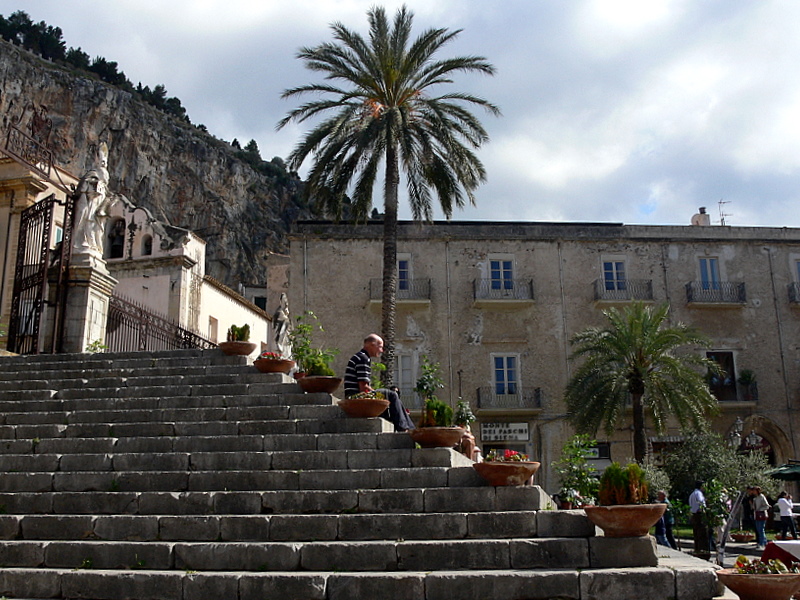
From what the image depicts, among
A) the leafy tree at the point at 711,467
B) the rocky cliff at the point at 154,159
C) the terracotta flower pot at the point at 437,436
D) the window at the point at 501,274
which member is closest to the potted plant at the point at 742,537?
the leafy tree at the point at 711,467

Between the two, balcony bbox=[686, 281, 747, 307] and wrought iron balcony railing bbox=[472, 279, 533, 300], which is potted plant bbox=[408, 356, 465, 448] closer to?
wrought iron balcony railing bbox=[472, 279, 533, 300]

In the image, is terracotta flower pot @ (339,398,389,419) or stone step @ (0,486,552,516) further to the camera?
terracotta flower pot @ (339,398,389,419)

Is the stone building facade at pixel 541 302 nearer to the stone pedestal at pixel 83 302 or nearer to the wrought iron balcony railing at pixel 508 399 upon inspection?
the wrought iron balcony railing at pixel 508 399

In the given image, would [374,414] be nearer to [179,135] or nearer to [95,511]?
[95,511]

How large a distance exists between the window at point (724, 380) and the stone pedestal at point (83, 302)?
979 inches

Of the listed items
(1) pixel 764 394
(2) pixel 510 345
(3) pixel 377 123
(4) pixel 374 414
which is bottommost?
(4) pixel 374 414

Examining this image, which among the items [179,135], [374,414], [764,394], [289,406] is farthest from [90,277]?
[179,135]

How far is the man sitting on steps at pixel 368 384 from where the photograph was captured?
1038 centimetres

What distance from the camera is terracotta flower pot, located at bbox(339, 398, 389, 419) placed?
967 centimetres

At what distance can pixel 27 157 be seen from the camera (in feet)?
72.9

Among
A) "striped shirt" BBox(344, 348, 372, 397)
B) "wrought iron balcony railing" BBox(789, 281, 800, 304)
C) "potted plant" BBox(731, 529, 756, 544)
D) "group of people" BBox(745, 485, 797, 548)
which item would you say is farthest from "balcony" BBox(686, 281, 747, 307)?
"striped shirt" BBox(344, 348, 372, 397)

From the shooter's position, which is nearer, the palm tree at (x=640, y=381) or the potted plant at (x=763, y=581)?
the potted plant at (x=763, y=581)

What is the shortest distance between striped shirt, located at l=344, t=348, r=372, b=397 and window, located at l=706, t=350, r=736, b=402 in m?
25.0

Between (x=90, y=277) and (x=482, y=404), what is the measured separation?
18260mm
